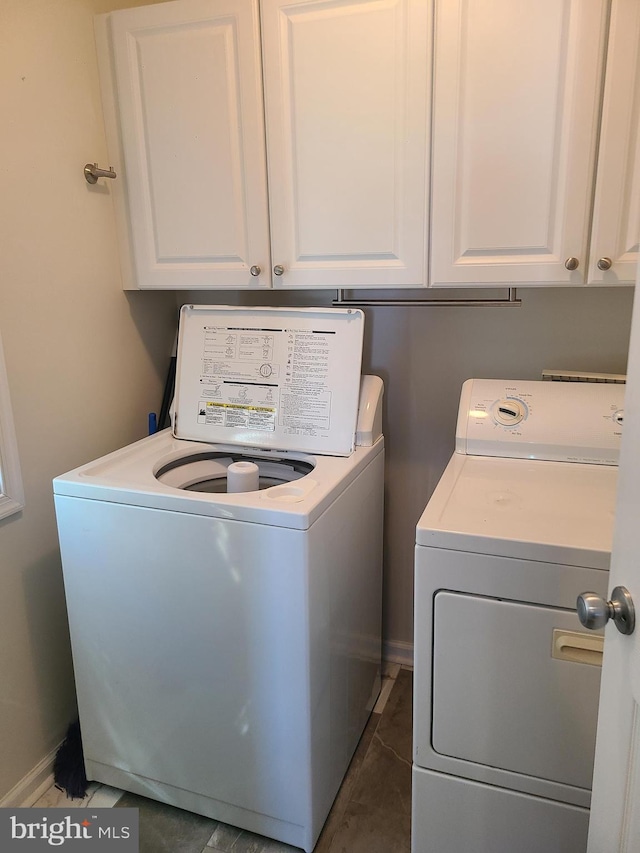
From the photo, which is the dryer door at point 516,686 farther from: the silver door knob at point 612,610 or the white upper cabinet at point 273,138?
the white upper cabinet at point 273,138

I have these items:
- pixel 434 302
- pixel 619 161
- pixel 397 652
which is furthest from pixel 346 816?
pixel 619 161

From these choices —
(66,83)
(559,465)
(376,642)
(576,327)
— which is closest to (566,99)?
(576,327)

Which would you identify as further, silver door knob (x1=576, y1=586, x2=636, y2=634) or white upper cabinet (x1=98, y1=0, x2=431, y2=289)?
white upper cabinet (x1=98, y1=0, x2=431, y2=289)

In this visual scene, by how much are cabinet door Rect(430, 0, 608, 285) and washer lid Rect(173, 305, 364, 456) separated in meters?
0.40

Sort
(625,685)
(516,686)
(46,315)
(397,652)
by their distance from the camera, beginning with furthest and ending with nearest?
(397,652) → (46,315) → (516,686) → (625,685)

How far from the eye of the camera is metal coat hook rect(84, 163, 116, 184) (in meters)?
1.70

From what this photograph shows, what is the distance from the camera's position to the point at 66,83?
1.63 m

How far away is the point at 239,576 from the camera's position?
1395 mm

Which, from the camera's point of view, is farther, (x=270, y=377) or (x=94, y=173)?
(x=270, y=377)

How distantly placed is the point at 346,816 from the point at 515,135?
1.76 metres

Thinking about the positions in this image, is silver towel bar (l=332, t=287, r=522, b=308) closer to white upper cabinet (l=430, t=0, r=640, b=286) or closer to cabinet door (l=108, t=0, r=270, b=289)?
white upper cabinet (l=430, t=0, r=640, b=286)

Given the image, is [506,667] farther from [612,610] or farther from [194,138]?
[194,138]

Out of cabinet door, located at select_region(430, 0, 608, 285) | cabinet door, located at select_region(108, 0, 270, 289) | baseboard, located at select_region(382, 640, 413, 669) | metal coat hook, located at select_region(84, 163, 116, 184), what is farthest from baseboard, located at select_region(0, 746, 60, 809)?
cabinet door, located at select_region(430, 0, 608, 285)

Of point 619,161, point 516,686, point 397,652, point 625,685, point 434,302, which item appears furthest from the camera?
point 397,652
